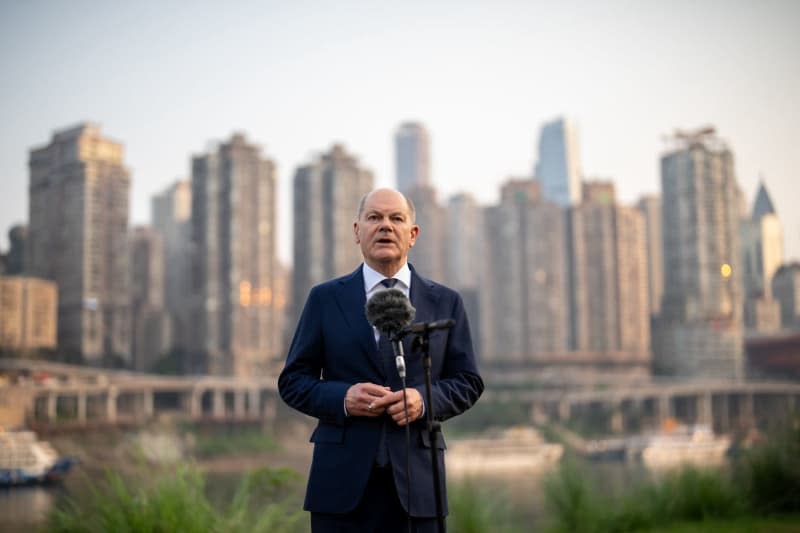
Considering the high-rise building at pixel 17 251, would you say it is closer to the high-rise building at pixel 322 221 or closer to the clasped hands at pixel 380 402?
the high-rise building at pixel 322 221

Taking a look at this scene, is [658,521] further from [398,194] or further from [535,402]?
[535,402]

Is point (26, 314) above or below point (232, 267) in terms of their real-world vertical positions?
below

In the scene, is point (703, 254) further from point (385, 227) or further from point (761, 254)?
point (385, 227)

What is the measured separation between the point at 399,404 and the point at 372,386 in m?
0.11

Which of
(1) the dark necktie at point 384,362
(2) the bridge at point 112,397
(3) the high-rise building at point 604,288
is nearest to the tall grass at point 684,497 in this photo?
(1) the dark necktie at point 384,362

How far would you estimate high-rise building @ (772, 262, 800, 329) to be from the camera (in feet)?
78.9

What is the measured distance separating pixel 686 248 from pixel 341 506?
41920mm

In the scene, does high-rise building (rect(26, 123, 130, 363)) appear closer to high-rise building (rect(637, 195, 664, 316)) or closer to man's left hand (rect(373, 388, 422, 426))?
high-rise building (rect(637, 195, 664, 316))

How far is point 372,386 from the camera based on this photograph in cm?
281

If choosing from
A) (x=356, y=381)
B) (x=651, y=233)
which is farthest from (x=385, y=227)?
(x=651, y=233)

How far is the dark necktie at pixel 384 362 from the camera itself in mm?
2854

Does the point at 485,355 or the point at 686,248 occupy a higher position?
the point at 686,248

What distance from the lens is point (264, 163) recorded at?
71.4 meters

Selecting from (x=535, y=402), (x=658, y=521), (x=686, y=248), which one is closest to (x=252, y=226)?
(x=535, y=402)
